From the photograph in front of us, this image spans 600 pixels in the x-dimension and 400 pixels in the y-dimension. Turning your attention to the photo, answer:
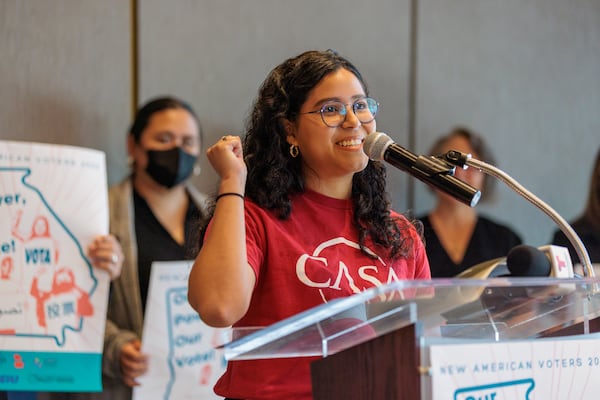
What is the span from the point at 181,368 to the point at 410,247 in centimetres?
134

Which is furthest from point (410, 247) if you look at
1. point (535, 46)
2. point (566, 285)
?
point (535, 46)

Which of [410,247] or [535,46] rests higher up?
[535,46]

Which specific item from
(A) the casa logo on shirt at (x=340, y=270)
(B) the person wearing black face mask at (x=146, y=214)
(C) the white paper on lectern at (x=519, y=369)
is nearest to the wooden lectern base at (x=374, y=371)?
(C) the white paper on lectern at (x=519, y=369)

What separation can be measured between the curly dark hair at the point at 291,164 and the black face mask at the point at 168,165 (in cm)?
108

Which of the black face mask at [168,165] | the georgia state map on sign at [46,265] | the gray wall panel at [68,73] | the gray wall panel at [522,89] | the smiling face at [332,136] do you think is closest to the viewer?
the smiling face at [332,136]

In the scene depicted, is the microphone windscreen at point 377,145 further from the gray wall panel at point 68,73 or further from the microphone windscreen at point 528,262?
the gray wall panel at point 68,73

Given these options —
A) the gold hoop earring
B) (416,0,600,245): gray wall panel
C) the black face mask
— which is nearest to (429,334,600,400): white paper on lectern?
the gold hoop earring

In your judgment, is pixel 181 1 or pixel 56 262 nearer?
pixel 56 262

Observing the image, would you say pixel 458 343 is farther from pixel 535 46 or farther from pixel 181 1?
pixel 535 46

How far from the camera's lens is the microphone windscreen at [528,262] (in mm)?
1574

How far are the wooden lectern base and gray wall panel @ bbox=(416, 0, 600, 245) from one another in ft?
8.90

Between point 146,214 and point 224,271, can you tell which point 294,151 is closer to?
point 224,271

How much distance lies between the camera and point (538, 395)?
1290 mm

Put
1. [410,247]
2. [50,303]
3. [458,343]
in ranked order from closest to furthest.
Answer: [458,343] → [410,247] → [50,303]
